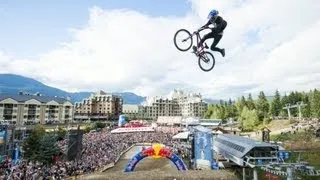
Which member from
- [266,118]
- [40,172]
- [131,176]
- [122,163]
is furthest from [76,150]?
[266,118]

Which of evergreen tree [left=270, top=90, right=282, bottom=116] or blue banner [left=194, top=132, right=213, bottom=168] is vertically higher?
evergreen tree [left=270, top=90, right=282, bottom=116]

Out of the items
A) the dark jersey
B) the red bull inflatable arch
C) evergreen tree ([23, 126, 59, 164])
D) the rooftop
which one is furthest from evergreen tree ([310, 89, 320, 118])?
the dark jersey

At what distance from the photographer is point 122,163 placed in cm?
5738

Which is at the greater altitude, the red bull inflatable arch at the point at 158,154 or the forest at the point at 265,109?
the forest at the point at 265,109

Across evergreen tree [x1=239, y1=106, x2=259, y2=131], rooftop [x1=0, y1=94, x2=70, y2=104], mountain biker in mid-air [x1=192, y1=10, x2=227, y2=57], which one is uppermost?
rooftop [x1=0, y1=94, x2=70, y2=104]

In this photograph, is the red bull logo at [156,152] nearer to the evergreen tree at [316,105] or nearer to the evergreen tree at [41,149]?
the evergreen tree at [41,149]

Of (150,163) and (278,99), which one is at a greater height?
(278,99)

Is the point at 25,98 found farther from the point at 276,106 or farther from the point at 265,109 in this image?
the point at 276,106

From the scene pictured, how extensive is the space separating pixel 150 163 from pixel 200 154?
1225cm

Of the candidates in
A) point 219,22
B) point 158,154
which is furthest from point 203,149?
point 219,22

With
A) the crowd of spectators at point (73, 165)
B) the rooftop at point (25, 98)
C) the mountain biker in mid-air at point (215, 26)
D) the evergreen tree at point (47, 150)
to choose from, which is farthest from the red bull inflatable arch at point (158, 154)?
the rooftop at point (25, 98)

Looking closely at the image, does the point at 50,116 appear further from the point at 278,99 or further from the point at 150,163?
the point at 150,163

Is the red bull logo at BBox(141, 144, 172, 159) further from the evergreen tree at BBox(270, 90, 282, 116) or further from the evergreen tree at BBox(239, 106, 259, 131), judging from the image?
the evergreen tree at BBox(270, 90, 282, 116)

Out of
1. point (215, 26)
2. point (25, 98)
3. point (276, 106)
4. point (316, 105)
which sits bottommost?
point (215, 26)
